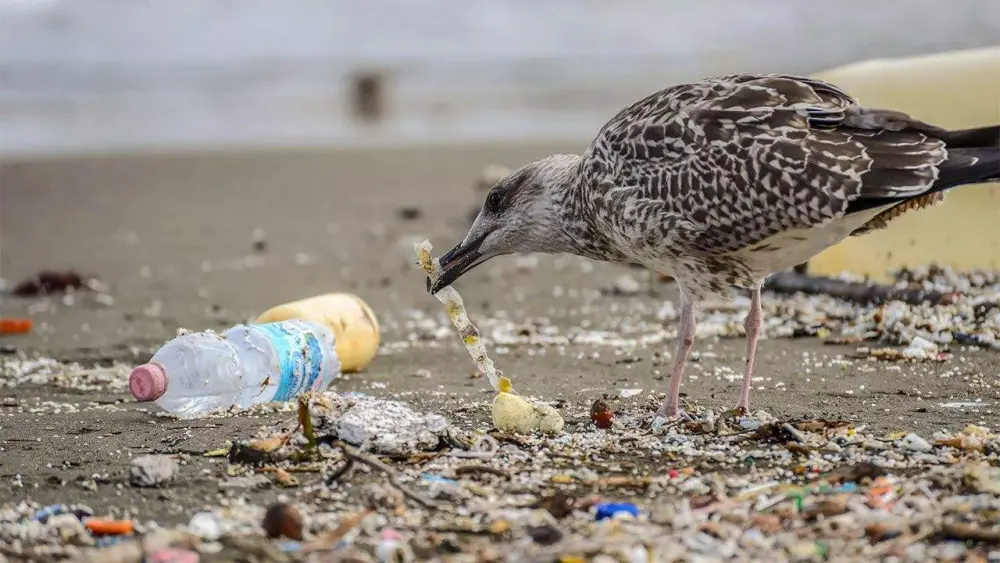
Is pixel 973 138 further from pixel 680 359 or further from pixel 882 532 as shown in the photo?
pixel 882 532

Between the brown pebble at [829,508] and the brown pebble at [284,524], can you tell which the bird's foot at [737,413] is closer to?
the brown pebble at [829,508]

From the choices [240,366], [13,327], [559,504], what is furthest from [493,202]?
[13,327]

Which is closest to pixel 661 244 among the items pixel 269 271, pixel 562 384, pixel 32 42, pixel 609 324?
pixel 562 384

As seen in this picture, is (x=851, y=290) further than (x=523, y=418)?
Yes

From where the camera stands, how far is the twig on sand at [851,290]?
677 centimetres

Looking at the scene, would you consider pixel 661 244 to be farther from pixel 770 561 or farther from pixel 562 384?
pixel 770 561

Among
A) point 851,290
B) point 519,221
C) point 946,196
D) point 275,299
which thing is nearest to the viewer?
point 519,221

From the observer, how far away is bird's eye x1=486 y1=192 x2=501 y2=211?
225 inches

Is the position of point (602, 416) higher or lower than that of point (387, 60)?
lower

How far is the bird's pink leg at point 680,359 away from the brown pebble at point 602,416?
0.75 feet

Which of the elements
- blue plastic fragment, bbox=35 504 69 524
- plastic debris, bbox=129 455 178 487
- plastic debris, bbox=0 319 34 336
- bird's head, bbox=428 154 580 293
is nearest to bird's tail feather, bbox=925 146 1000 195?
bird's head, bbox=428 154 580 293

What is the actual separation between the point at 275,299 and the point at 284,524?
492cm

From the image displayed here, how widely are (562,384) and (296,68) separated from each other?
64.0 ft

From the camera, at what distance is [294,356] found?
17.9 ft
